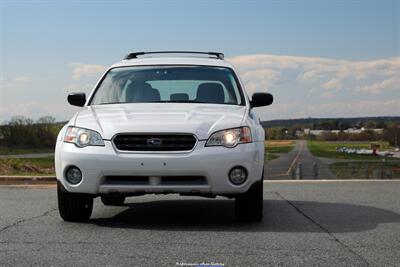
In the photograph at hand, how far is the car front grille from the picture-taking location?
6.02 meters

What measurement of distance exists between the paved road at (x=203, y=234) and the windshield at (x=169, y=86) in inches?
53.2

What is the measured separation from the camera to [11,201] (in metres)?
8.97

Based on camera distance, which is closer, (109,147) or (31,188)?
(109,147)

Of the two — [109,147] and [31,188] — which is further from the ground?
[109,147]

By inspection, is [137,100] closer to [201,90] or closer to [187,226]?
[201,90]

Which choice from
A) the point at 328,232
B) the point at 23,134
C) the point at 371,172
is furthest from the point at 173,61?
the point at 371,172

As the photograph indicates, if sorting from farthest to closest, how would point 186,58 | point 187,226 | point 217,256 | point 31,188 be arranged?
point 31,188
point 186,58
point 187,226
point 217,256

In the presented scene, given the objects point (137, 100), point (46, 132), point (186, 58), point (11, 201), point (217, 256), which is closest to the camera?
point (217, 256)

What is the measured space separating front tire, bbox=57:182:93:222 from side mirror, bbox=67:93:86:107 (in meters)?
1.32

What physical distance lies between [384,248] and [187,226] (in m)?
2.00

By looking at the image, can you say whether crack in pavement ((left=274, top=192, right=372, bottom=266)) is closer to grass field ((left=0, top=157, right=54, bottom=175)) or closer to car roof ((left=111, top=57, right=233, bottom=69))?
car roof ((left=111, top=57, right=233, bottom=69))

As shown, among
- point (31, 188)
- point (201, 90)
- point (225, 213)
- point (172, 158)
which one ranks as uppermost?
point (201, 90)

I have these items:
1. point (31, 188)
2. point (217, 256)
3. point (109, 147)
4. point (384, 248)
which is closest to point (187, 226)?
point (109, 147)

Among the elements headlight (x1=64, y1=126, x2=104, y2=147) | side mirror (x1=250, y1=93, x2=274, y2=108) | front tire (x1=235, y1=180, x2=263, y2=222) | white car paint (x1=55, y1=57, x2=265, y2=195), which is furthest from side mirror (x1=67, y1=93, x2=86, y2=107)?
front tire (x1=235, y1=180, x2=263, y2=222)
